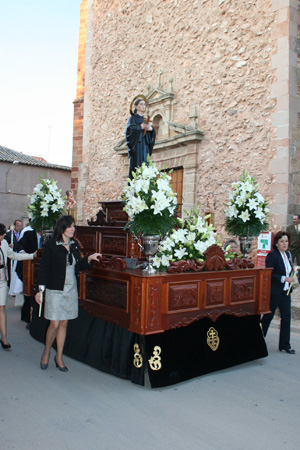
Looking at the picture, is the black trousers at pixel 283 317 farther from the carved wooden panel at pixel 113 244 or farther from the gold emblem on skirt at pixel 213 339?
the carved wooden panel at pixel 113 244

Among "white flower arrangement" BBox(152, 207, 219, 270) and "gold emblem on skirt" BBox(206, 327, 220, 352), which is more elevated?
"white flower arrangement" BBox(152, 207, 219, 270)

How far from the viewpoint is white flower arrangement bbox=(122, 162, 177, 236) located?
14.3 ft

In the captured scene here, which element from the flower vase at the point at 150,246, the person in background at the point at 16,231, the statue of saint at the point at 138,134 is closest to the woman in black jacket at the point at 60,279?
the flower vase at the point at 150,246

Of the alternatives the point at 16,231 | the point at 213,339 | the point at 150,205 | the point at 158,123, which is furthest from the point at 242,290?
the point at 158,123

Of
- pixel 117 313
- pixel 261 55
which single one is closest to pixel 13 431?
pixel 117 313

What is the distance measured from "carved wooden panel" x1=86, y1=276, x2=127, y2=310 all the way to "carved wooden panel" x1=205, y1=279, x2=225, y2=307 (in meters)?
0.96

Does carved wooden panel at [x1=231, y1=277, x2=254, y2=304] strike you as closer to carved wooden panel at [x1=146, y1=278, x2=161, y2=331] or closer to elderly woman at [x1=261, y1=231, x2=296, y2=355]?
elderly woman at [x1=261, y1=231, x2=296, y2=355]

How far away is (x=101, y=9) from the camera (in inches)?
634

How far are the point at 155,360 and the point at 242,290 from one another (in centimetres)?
152

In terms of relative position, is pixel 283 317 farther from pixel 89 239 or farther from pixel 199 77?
pixel 199 77

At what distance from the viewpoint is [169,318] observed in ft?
13.9

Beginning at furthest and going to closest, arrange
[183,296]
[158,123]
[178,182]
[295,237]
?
[158,123] → [178,182] → [295,237] → [183,296]

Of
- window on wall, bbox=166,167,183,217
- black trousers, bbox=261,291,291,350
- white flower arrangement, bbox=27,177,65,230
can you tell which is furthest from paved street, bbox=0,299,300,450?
window on wall, bbox=166,167,183,217

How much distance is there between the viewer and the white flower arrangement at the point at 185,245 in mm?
4621
